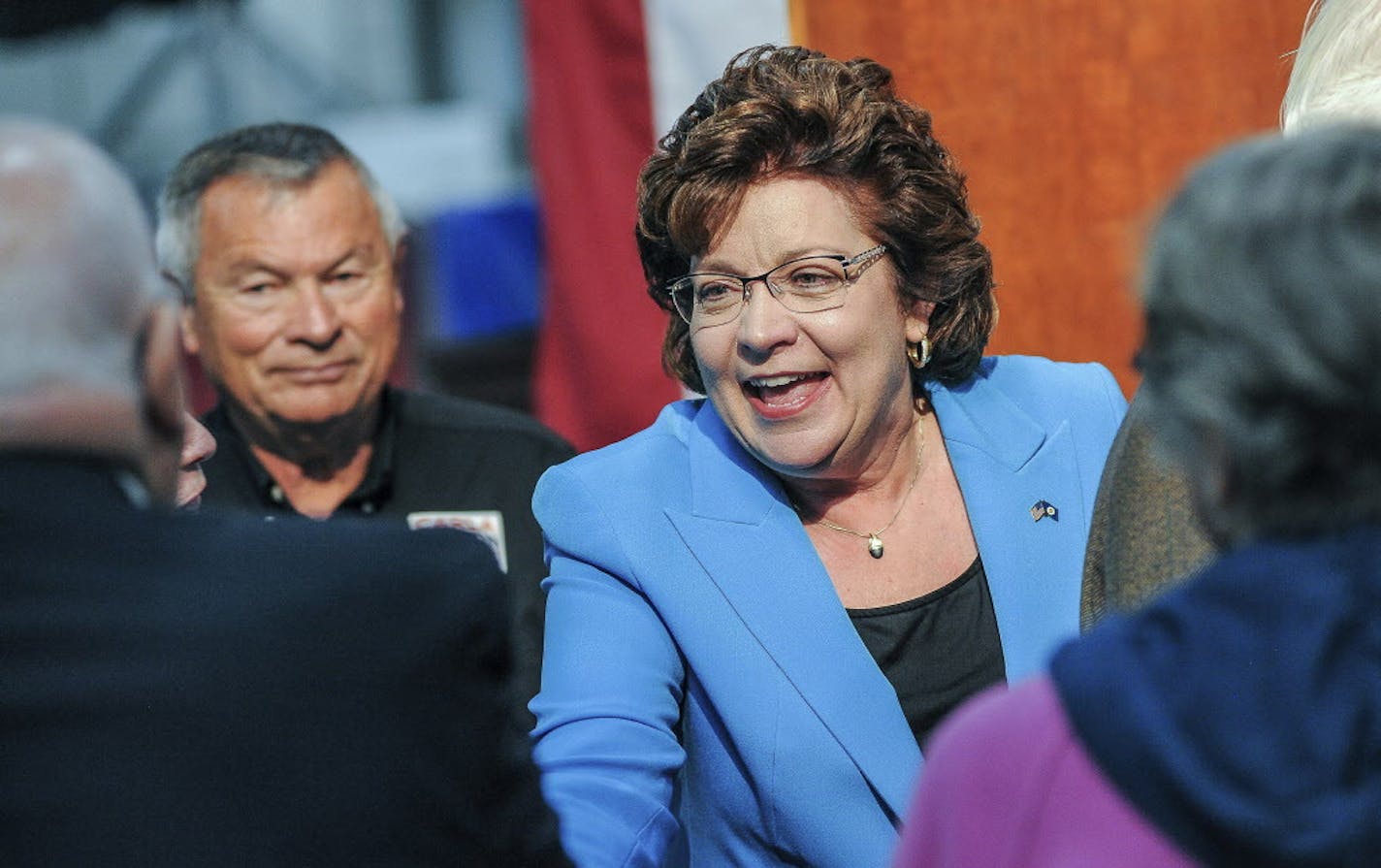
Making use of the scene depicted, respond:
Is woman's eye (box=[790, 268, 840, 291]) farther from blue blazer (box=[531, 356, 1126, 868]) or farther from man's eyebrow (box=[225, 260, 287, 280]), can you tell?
man's eyebrow (box=[225, 260, 287, 280])

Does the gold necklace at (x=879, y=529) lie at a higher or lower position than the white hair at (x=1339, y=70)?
lower

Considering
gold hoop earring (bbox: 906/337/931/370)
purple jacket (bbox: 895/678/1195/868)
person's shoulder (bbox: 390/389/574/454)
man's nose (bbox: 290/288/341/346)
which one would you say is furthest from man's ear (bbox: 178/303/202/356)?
purple jacket (bbox: 895/678/1195/868)

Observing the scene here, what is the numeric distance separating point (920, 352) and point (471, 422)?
1176 millimetres

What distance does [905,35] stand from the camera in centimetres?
387

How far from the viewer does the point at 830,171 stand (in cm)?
271

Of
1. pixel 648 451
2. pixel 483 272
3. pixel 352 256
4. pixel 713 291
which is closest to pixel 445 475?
pixel 352 256

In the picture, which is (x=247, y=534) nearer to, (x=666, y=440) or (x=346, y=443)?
(x=666, y=440)

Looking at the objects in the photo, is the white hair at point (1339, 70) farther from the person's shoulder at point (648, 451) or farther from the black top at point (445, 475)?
the black top at point (445, 475)

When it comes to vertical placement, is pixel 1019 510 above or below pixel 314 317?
below

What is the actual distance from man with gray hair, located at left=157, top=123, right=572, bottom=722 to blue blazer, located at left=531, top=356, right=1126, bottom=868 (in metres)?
0.86

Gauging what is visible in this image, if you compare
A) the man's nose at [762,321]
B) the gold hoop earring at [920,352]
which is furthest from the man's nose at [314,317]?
the gold hoop earring at [920,352]

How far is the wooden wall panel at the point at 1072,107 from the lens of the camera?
3.64m

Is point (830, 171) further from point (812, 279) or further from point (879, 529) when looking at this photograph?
point (879, 529)

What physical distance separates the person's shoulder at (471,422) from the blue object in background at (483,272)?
1894 millimetres
